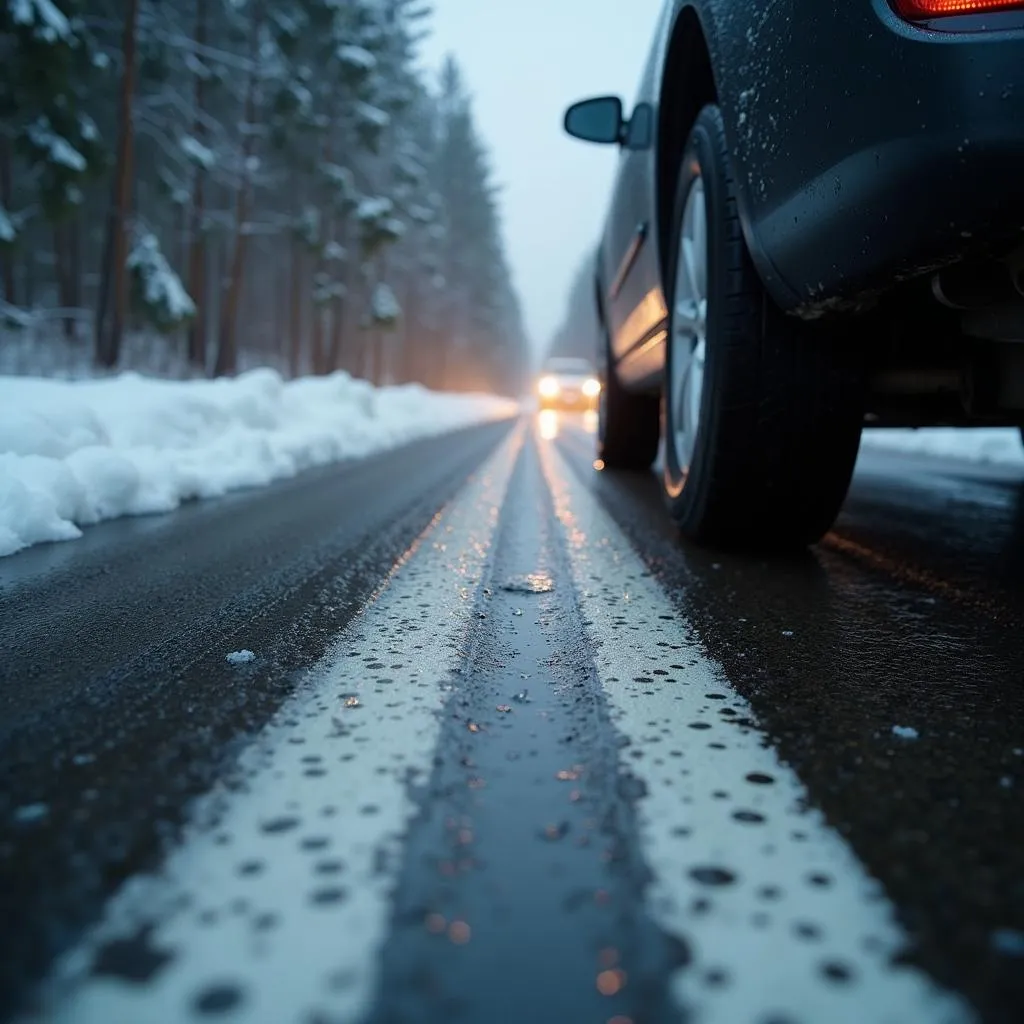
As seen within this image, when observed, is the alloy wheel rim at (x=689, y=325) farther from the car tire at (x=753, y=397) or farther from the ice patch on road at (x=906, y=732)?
the ice patch on road at (x=906, y=732)

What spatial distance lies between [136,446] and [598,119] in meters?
3.23

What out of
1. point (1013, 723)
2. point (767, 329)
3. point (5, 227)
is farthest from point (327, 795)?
point (5, 227)

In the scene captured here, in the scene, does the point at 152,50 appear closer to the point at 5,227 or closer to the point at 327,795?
the point at 5,227

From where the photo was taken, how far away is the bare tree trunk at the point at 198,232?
59.0 feet

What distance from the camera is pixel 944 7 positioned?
1448 millimetres

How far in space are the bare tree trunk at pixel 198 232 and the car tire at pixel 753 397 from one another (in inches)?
678

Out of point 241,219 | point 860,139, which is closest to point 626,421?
point 860,139

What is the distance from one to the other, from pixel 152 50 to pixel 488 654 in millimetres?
23152

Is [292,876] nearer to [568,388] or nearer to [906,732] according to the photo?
[906,732]

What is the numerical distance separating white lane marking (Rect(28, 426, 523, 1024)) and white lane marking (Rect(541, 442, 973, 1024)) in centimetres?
32

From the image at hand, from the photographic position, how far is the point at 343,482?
5.20 meters

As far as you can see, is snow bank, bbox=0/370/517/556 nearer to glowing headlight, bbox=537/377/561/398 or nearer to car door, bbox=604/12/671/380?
car door, bbox=604/12/671/380

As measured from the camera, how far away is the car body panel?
1410mm

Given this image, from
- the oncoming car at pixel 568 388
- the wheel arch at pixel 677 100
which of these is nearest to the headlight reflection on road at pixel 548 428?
the wheel arch at pixel 677 100
